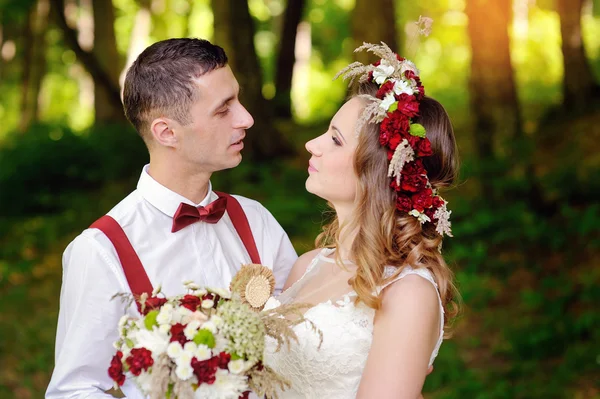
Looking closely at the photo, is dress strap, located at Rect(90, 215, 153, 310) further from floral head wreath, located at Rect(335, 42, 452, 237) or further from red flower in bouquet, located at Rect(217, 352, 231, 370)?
floral head wreath, located at Rect(335, 42, 452, 237)

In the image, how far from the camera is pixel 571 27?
12.0m

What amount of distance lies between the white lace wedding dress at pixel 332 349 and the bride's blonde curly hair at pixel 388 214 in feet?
0.24

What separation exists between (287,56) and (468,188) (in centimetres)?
583

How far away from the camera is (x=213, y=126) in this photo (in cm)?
332

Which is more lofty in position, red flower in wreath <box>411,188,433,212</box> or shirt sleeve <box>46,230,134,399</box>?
red flower in wreath <box>411,188,433,212</box>

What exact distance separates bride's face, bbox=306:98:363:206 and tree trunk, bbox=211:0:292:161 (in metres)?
7.13

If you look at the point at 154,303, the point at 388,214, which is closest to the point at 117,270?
the point at 154,303

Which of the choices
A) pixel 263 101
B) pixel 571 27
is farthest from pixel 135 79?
pixel 571 27

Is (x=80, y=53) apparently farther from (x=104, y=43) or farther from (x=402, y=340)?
(x=402, y=340)

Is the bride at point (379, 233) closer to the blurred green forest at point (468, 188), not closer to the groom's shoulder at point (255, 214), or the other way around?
the groom's shoulder at point (255, 214)

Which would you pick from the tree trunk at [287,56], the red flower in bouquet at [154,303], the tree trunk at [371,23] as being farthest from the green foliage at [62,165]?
the red flower in bouquet at [154,303]

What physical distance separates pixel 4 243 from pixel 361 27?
19.9 ft

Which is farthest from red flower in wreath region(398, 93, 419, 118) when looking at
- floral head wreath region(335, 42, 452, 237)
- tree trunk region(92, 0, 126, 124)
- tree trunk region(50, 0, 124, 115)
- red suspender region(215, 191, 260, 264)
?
tree trunk region(92, 0, 126, 124)

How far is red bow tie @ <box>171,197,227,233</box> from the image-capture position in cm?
326
